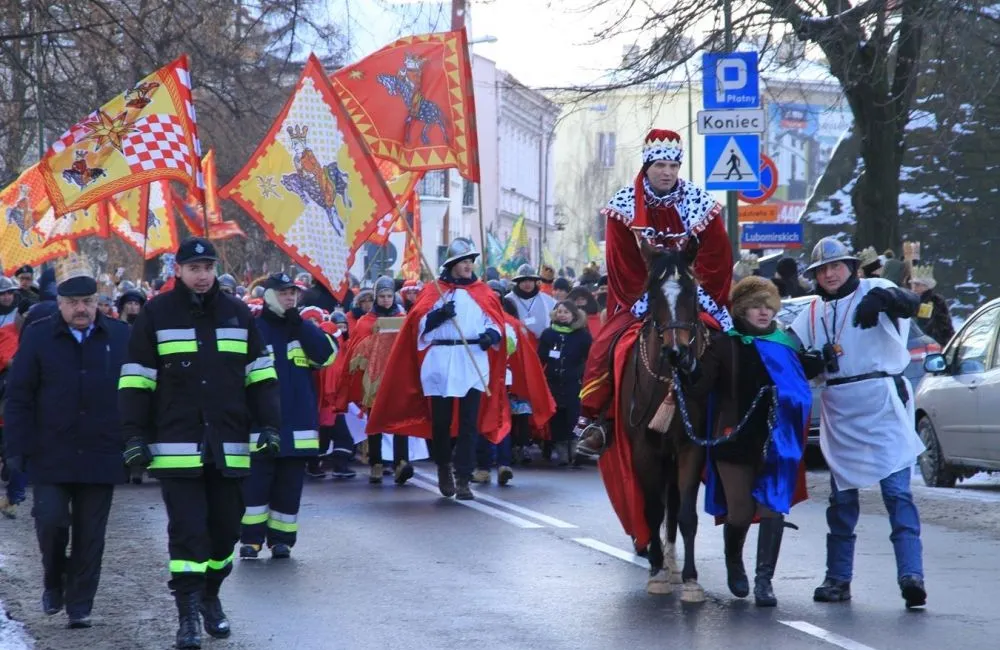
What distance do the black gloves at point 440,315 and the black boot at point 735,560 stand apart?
6338 mm

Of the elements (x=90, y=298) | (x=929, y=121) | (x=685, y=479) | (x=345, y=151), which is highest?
(x=929, y=121)

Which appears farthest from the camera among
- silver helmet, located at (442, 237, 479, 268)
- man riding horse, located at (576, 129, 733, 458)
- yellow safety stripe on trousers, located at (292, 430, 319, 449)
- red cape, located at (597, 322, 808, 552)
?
silver helmet, located at (442, 237, 479, 268)

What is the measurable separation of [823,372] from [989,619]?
5.22 feet

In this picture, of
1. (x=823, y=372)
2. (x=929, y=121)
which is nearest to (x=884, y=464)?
(x=823, y=372)

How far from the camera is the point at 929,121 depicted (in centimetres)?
3356

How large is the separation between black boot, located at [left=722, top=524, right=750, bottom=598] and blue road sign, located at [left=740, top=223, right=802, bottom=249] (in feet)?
42.3

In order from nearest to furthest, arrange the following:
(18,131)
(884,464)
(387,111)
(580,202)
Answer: (884,464)
(387,111)
(18,131)
(580,202)

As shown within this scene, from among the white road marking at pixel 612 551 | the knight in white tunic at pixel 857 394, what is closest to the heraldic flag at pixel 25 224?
the white road marking at pixel 612 551

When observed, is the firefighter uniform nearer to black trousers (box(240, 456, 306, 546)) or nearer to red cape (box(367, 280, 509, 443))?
black trousers (box(240, 456, 306, 546))

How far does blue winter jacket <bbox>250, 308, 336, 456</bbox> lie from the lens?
11.8 m

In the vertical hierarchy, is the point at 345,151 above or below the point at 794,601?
above

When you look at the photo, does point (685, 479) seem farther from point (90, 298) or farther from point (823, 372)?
point (90, 298)

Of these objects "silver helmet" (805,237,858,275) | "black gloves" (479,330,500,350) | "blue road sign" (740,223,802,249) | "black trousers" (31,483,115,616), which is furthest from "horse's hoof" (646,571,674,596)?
"blue road sign" (740,223,802,249)

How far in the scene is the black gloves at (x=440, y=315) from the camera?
608 inches
